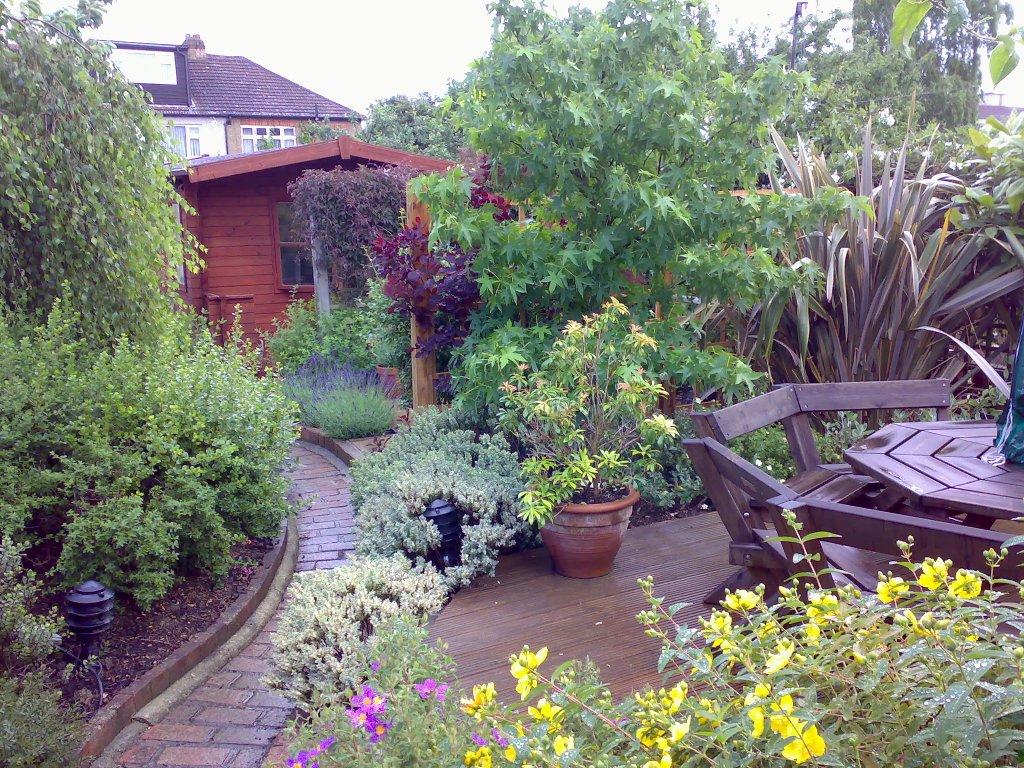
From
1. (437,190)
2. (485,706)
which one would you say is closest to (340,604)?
(485,706)

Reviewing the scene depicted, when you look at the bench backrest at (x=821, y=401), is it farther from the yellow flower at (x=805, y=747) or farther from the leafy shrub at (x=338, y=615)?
the yellow flower at (x=805, y=747)

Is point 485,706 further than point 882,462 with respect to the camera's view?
No

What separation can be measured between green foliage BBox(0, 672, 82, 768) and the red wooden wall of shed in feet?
31.3

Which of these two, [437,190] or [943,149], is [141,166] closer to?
[437,190]

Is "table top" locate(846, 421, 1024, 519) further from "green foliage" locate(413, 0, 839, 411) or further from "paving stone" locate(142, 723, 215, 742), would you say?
"paving stone" locate(142, 723, 215, 742)

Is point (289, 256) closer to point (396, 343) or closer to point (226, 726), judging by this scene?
point (396, 343)

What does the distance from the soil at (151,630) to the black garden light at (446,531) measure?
3.57 ft

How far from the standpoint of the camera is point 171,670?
3307 mm

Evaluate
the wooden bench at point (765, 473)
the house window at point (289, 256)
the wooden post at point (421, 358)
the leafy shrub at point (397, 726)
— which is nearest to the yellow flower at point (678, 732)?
the leafy shrub at point (397, 726)

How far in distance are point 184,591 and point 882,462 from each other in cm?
321

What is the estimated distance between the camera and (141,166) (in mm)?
4938

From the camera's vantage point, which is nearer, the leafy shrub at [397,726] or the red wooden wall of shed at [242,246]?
the leafy shrub at [397,726]

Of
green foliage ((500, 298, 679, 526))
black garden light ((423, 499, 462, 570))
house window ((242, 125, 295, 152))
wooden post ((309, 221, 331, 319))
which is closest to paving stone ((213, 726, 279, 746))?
black garden light ((423, 499, 462, 570))

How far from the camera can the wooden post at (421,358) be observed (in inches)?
222
